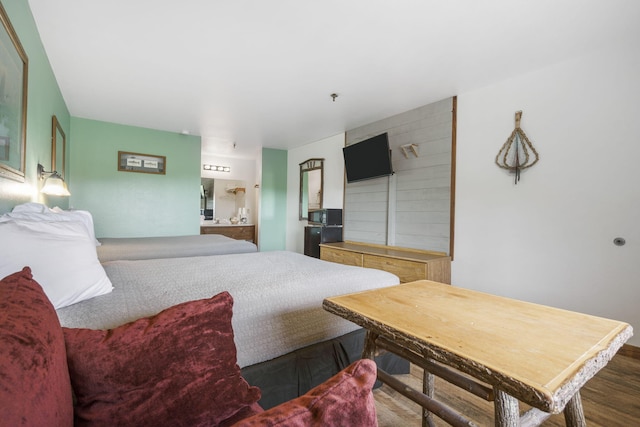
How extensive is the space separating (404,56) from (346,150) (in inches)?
80.2

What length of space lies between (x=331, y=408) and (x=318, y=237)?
179 inches

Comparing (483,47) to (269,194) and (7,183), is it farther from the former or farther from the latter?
(269,194)

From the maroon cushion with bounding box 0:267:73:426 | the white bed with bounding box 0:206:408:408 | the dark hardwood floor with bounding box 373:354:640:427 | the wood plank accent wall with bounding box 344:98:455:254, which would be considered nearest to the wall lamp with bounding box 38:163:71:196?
the white bed with bounding box 0:206:408:408

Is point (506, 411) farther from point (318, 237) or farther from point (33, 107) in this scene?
point (318, 237)

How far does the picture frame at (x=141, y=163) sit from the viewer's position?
461cm

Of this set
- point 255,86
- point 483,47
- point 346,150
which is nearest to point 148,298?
point 255,86

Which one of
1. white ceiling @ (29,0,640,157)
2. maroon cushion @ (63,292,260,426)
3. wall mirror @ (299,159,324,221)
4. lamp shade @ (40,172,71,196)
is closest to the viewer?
maroon cushion @ (63,292,260,426)

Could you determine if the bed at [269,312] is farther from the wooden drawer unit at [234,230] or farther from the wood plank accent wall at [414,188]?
the wooden drawer unit at [234,230]

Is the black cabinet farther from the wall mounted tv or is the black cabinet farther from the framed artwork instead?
the framed artwork

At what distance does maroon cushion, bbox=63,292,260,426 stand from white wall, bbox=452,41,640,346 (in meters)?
2.94

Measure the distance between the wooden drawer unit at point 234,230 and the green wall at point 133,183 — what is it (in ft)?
3.58

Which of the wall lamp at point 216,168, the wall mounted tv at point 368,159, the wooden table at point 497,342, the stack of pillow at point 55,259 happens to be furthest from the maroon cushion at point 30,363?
the wall lamp at point 216,168

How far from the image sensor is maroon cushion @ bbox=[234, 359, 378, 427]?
37 centimetres

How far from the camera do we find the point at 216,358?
80 cm
